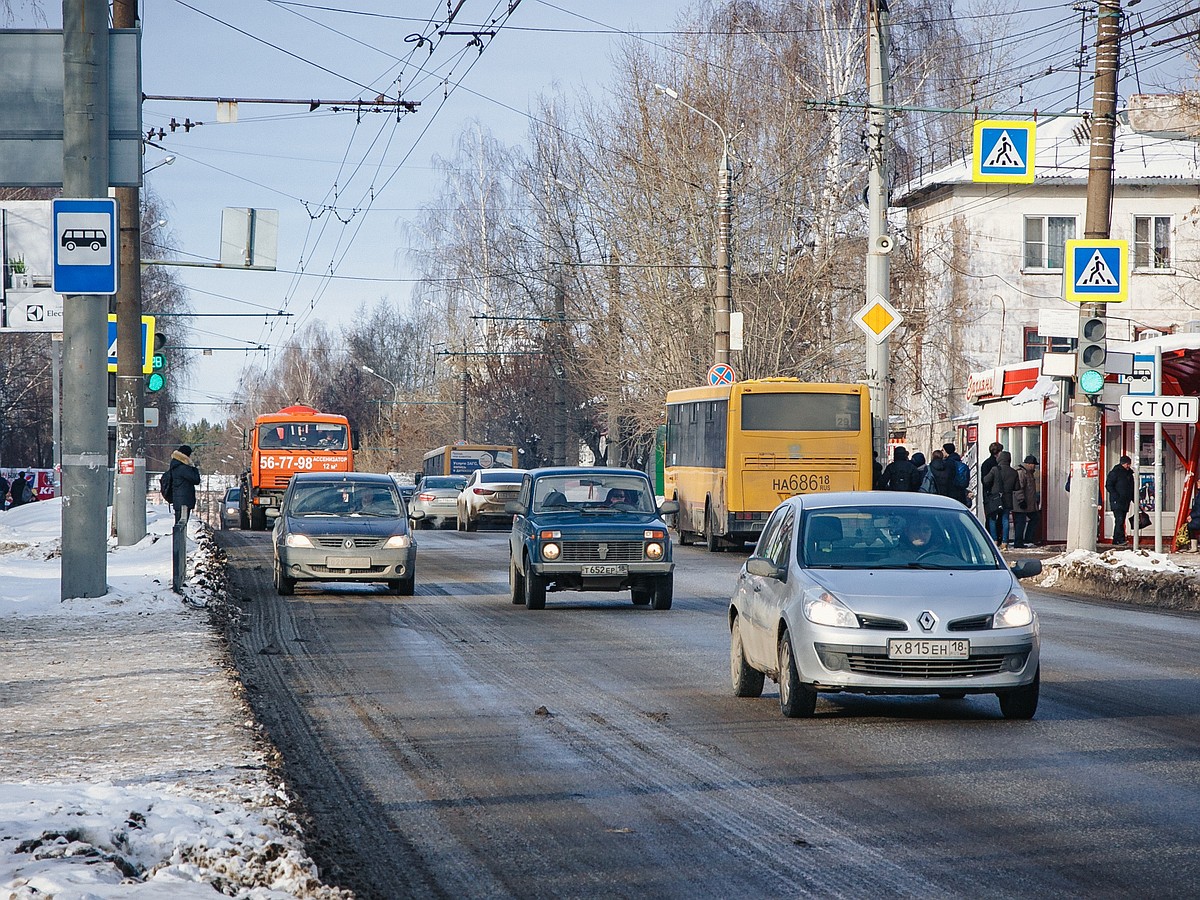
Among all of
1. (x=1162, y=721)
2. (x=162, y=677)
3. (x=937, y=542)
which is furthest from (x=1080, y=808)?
(x=162, y=677)

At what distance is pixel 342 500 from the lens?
72.4 ft

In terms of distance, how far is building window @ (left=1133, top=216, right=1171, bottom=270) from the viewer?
1994 inches

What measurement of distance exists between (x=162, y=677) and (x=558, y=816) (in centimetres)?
510

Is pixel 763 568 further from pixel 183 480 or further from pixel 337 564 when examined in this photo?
pixel 183 480

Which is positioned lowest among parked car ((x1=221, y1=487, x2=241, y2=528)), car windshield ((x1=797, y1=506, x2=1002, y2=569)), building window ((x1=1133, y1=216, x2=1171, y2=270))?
parked car ((x1=221, y1=487, x2=241, y2=528))

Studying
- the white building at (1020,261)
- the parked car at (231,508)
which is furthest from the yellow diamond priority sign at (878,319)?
the parked car at (231,508)

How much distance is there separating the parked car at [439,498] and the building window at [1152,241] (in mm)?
21475

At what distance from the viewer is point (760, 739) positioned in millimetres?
9508

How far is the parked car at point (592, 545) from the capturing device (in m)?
18.8

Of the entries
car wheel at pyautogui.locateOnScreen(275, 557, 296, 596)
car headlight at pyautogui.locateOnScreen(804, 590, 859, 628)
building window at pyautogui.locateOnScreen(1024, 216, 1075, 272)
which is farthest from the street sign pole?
building window at pyautogui.locateOnScreen(1024, 216, 1075, 272)

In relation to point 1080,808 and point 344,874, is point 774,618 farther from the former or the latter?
point 344,874

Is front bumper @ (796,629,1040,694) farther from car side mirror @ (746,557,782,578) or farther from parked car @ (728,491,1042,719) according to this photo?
car side mirror @ (746,557,782,578)

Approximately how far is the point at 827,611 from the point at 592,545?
350 inches

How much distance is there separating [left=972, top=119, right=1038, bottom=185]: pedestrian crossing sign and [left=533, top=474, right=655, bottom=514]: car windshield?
7.49m
